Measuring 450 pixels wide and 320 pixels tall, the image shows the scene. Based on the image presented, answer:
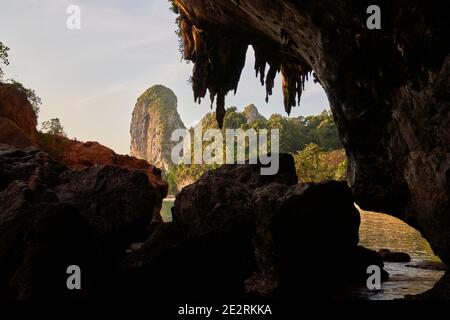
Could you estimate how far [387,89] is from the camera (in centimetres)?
974

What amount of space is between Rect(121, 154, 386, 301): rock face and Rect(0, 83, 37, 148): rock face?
16.4m

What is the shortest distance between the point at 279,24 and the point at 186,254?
784cm

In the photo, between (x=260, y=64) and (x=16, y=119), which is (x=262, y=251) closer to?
(x=260, y=64)

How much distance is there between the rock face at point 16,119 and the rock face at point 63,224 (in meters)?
11.1

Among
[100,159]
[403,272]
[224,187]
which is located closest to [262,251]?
[224,187]

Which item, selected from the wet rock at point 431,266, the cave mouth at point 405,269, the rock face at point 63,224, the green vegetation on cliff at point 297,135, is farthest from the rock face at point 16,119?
the green vegetation on cliff at point 297,135

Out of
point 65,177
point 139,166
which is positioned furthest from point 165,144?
point 65,177

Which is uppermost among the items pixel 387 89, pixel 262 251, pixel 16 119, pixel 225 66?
pixel 225 66

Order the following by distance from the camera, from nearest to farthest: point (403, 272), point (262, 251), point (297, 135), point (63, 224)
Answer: point (63, 224) → point (262, 251) → point (403, 272) → point (297, 135)

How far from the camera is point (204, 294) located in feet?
34.4

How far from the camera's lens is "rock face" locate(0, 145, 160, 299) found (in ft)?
27.4

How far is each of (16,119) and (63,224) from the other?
20184 mm
